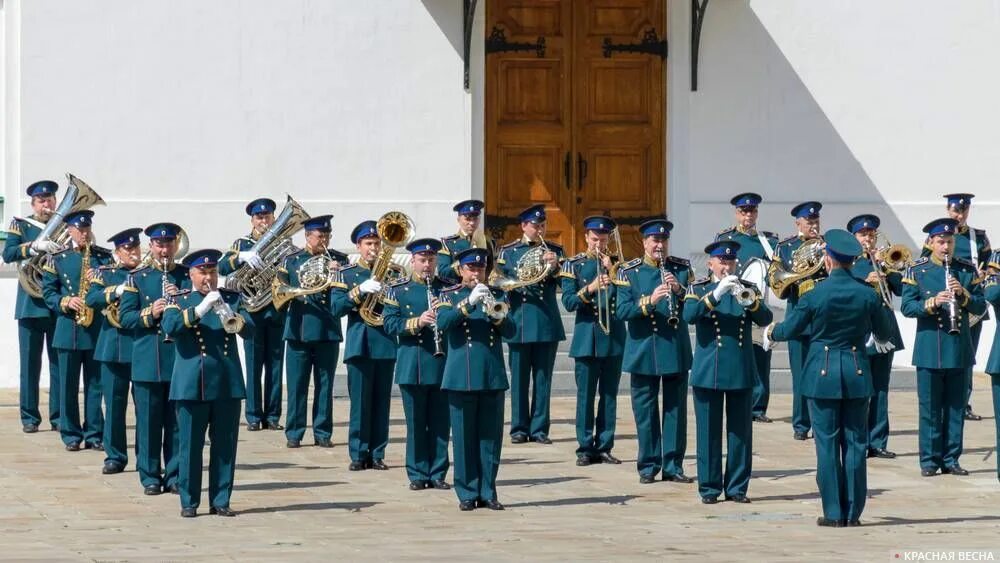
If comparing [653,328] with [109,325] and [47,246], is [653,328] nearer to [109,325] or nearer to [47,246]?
[109,325]

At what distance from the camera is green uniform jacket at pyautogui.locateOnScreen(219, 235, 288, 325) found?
56.9ft

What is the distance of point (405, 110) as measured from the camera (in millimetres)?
21188

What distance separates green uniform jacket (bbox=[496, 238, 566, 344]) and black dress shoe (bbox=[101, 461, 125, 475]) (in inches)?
140

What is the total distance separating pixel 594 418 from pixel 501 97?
6042 mm

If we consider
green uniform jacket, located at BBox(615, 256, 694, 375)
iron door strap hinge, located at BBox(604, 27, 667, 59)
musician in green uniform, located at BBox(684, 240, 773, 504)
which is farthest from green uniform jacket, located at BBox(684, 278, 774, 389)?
iron door strap hinge, located at BBox(604, 27, 667, 59)

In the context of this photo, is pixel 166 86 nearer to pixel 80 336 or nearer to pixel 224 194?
pixel 224 194

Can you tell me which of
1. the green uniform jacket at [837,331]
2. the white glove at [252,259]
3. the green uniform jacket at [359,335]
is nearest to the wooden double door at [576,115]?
the white glove at [252,259]

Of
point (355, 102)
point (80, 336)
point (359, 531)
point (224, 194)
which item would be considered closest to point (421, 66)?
point (355, 102)

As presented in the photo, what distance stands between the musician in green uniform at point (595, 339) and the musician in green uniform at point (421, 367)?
68.5 inches

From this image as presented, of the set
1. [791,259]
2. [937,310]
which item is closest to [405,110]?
[791,259]

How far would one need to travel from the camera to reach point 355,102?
69.2 ft

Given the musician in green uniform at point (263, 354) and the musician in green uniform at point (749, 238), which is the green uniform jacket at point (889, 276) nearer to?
the musician in green uniform at point (749, 238)

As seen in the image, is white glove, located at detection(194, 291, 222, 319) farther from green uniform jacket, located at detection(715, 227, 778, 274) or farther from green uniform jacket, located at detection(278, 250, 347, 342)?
green uniform jacket, located at detection(715, 227, 778, 274)

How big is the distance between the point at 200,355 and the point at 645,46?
31.8 ft
